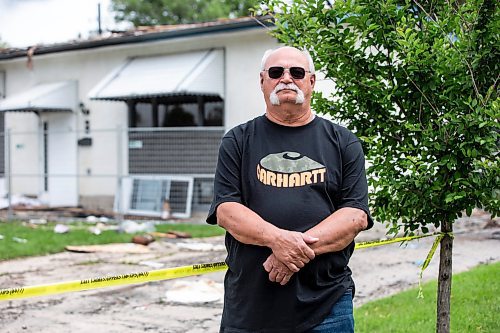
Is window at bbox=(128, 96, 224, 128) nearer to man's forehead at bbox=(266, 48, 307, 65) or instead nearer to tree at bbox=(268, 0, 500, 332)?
tree at bbox=(268, 0, 500, 332)

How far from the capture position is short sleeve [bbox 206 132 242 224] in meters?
3.41

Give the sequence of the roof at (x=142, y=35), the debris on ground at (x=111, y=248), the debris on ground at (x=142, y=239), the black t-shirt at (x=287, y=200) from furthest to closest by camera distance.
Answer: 1. the roof at (x=142, y=35)
2. the debris on ground at (x=142, y=239)
3. the debris on ground at (x=111, y=248)
4. the black t-shirt at (x=287, y=200)

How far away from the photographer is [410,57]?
14.2 feet

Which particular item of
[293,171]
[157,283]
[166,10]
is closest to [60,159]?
[157,283]

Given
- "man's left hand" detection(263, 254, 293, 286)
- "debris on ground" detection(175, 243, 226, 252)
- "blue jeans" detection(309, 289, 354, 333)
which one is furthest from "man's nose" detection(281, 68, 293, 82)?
"debris on ground" detection(175, 243, 226, 252)

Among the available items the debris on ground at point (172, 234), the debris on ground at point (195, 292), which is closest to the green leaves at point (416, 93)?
the debris on ground at point (195, 292)

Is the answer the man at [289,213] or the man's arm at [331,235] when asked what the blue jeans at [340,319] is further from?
the man's arm at [331,235]

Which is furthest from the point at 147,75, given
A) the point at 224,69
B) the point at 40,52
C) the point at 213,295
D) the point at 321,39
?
the point at 321,39

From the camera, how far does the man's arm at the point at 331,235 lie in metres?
3.25

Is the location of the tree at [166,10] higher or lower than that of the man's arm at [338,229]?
higher

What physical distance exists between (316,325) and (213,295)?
4.77 m

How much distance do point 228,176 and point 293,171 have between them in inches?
12.5

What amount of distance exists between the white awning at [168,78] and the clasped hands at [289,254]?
12414 mm

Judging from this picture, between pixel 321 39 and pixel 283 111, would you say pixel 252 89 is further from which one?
pixel 283 111
